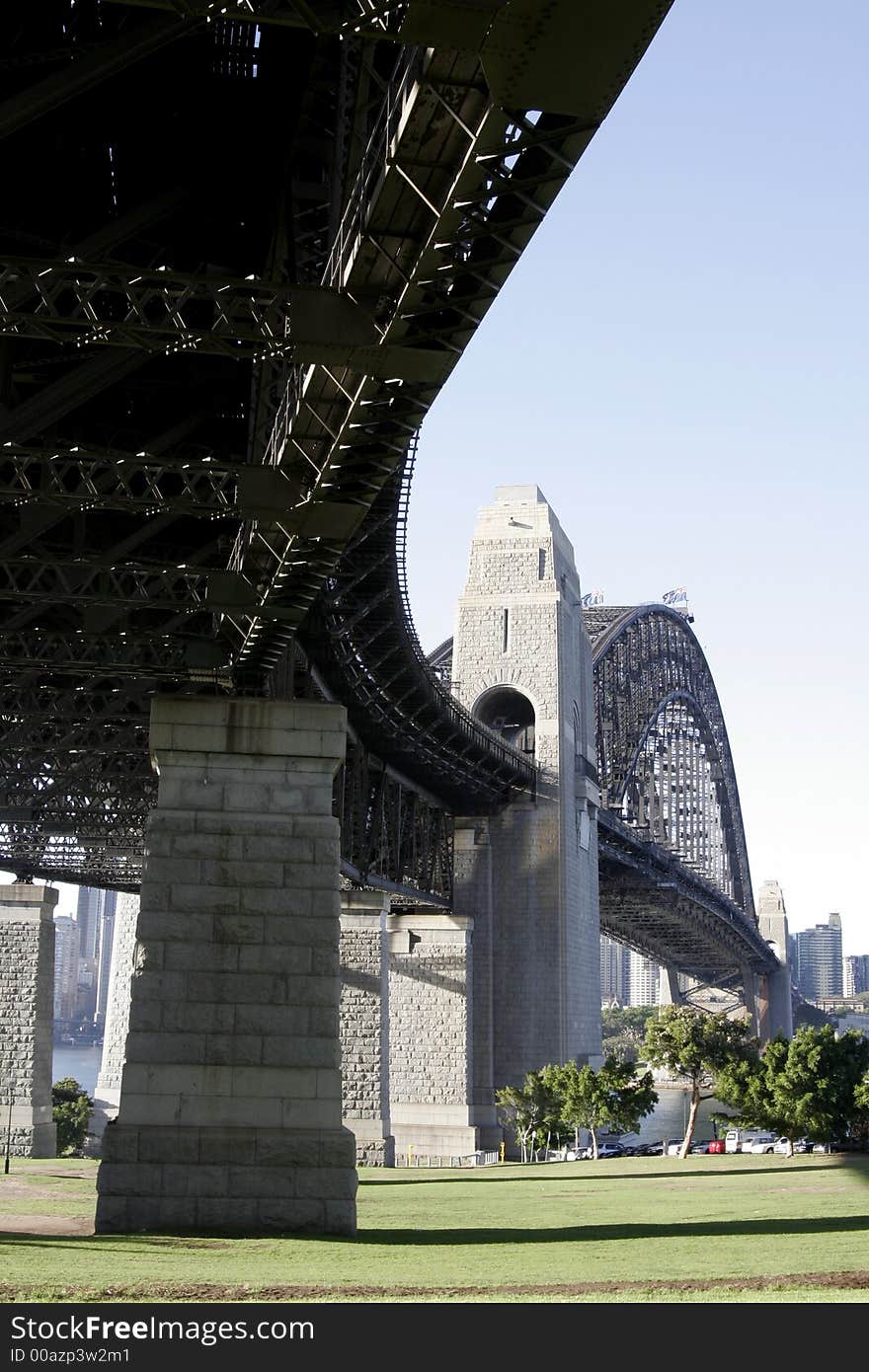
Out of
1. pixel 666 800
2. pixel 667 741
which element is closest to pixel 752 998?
pixel 666 800

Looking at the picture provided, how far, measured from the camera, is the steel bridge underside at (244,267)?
12.3 metres

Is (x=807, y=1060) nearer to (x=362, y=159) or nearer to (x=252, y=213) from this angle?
(x=252, y=213)

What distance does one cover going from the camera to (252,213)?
68.7ft

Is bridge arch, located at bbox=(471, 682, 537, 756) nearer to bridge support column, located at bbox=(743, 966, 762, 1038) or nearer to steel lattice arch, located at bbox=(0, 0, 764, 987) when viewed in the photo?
steel lattice arch, located at bbox=(0, 0, 764, 987)

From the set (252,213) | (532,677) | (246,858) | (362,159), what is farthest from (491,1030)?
(362,159)

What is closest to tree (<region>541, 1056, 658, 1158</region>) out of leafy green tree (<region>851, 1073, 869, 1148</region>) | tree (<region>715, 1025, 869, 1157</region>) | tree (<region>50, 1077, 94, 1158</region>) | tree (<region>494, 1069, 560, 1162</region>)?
tree (<region>715, 1025, 869, 1157</region>)

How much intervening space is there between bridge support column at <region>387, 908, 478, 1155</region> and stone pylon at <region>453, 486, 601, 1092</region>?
2.38m

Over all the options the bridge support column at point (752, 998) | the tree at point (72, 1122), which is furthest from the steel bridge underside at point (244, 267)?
the bridge support column at point (752, 998)

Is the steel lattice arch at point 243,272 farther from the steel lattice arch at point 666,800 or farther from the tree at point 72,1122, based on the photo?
the steel lattice arch at point 666,800

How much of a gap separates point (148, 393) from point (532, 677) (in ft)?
179

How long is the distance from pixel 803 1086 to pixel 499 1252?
110 ft

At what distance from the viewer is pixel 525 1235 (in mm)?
25188

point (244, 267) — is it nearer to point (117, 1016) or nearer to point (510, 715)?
point (510, 715)

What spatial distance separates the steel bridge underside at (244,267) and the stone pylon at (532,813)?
4324 centimetres
